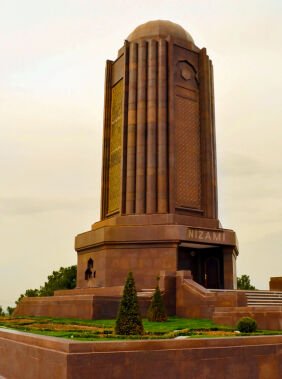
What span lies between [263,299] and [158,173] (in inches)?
446

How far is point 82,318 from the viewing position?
59.2 ft

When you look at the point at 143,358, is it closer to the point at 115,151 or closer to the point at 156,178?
the point at 156,178

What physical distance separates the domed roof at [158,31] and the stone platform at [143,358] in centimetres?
2561

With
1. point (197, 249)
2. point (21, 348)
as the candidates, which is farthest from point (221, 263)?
point (21, 348)

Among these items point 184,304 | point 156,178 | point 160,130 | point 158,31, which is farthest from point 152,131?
point 184,304

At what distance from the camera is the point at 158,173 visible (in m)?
28.4

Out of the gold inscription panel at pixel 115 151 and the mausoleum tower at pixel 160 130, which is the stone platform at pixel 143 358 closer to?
the mausoleum tower at pixel 160 130

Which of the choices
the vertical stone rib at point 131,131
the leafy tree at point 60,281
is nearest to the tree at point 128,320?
the vertical stone rib at point 131,131

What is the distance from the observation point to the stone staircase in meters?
19.6

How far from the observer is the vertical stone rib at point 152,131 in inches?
1105

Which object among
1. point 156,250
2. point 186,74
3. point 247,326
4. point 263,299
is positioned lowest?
point 247,326

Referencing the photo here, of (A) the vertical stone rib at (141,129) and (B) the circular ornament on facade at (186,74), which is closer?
(A) the vertical stone rib at (141,129)

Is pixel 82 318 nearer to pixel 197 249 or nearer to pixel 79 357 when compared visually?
pixel 79 357

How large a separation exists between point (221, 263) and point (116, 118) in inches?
526
